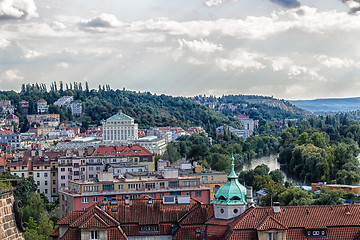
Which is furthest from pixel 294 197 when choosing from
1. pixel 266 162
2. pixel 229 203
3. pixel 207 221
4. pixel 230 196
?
pixel 266 162

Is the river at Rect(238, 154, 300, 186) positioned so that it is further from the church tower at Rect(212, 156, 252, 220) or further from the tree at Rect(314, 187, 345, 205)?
the church tower at Rect(212, 156, 252, 220)

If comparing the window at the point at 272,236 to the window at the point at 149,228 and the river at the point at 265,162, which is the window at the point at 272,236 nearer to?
the window at the point at 149,228

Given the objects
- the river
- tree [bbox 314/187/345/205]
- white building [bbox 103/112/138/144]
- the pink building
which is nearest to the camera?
the pink building

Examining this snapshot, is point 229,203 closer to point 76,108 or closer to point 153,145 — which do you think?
point 153,145

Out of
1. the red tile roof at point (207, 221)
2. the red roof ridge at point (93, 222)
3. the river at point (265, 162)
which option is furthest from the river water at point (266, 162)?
the red roof ridge at point (93, 222)

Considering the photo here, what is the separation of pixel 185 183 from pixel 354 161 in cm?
3540

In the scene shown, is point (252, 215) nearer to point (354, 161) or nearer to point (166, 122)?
point (354, 161)

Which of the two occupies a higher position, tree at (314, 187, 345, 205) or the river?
tree at (314, 187, 345, 205)

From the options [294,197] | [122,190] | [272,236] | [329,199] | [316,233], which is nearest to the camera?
[272,236]

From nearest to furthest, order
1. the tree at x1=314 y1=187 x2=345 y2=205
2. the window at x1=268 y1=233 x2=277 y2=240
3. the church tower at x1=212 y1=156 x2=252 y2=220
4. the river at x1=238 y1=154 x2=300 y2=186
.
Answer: the window at x1=268 y1=233 x2=277 y2=240
the church tower at x1=212 y1=156 x2=252 y2=220
the tree at x1=314 y1=187 x2=345 y2=205
the river at x1=238 y1=154 x2=300 y2=186

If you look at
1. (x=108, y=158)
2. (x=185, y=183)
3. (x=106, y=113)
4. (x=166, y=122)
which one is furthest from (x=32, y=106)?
(x=185, y=183)

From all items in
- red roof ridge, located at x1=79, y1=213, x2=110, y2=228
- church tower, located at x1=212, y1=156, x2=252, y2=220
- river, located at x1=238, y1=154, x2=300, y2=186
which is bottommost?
river, located at x1=238, y1=154, x2=300, y2=186

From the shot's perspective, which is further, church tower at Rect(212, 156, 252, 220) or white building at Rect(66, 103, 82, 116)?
white building at Rect(66, 103, 82, 116)

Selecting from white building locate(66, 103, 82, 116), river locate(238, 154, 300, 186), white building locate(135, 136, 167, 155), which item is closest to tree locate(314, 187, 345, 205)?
river locate(238, 154, 300, 186)
